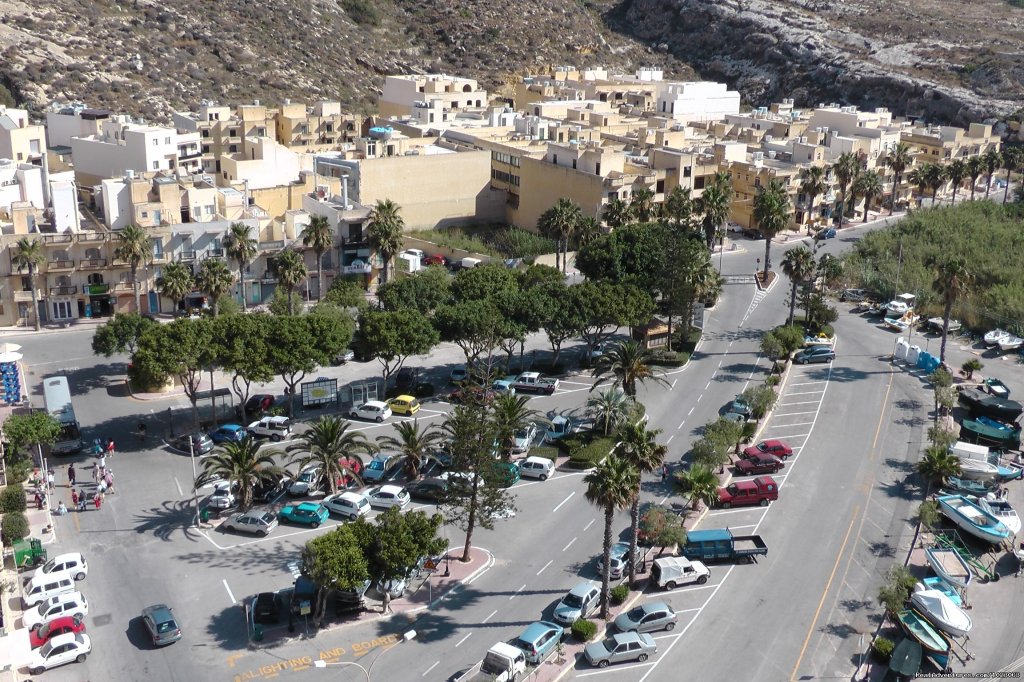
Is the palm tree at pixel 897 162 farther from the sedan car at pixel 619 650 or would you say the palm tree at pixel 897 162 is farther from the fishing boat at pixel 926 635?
the sedan car at pixel 619 650

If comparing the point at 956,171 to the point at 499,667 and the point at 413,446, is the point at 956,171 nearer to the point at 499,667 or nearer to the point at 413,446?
the point at 413,446

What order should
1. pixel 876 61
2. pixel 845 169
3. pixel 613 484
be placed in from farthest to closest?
pixel 876 61
pixel 845 169
pixel 613 484

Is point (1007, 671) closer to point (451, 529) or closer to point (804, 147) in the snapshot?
point (451, 529)

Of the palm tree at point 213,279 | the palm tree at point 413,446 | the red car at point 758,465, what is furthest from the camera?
the palm tree at point 213,279

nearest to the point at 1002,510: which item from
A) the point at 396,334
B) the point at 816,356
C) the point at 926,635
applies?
the point at 926,635

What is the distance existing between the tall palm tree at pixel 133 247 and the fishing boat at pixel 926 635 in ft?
Result: 181

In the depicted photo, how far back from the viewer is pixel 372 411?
2309 inches

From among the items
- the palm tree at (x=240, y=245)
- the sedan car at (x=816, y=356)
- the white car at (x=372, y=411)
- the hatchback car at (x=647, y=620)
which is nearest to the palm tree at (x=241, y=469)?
the white car at (x=372, y=411)

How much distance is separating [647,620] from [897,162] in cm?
8572

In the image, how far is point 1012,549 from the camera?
45469mm

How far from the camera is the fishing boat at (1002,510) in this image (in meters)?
46.3

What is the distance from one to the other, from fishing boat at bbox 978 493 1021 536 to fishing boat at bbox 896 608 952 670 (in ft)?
31.5

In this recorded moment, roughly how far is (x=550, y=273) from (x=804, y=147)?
4286 cm

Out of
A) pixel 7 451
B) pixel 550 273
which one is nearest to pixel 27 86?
pixel 550 273
